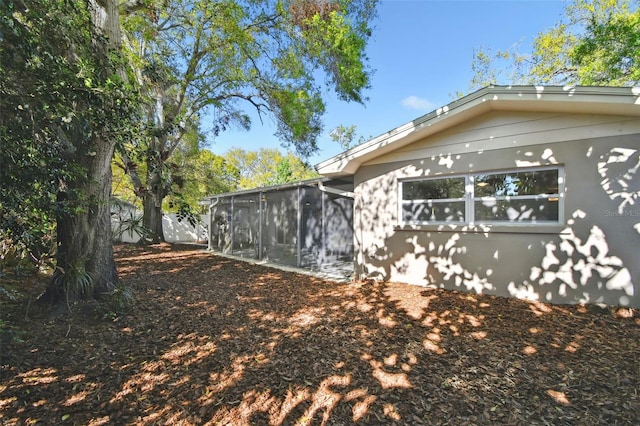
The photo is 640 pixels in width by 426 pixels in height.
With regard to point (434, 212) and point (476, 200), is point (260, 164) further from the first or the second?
point (476, 200)

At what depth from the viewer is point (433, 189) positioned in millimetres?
5777

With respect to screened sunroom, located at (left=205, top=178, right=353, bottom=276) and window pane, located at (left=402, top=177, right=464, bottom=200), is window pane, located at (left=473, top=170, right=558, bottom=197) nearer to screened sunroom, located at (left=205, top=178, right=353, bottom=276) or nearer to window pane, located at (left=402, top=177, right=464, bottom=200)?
window pane, located at (left=402, top=177, right=464, bottom=200)

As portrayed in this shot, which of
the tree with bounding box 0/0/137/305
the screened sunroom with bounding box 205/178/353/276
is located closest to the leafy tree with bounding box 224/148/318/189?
the screened sunroom with bounding box 205/178/353/276

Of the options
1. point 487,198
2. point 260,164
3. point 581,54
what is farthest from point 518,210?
point 260,164

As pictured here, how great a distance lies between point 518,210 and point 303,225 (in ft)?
17.5

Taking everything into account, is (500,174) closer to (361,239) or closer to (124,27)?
(361,239)

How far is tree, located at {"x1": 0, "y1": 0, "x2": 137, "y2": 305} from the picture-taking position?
8.45 ft

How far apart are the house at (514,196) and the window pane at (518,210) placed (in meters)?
0.02

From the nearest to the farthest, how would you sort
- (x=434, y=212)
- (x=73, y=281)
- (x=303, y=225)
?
1. (x=73, y=281)
2. (x=434, y=212)
3. (x=303, y=225)

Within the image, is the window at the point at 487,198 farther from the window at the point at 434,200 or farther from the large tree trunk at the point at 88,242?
the large tree trunk at the point at 88,242

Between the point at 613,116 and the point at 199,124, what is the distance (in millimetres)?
14830

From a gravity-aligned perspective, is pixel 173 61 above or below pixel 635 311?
above

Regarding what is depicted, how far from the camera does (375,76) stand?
10898mm

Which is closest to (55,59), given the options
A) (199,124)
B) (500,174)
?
(500,174)
